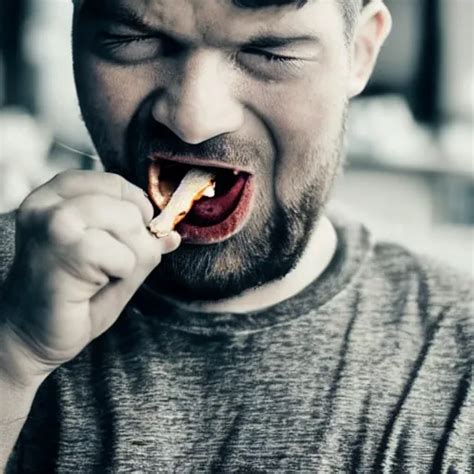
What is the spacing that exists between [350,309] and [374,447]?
0.32 feet

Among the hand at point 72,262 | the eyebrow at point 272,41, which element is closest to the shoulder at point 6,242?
the hand at point 72,262

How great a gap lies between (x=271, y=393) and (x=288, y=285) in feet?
0.27

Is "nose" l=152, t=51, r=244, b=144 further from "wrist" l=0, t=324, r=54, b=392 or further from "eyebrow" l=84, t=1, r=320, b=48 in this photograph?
"wrist" l=0, t=324, r=54, b=392

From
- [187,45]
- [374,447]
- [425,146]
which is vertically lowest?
[374,447]

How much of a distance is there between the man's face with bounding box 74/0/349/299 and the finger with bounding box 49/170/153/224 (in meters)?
0.07

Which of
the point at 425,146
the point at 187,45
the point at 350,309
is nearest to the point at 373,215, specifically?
the point at 425,146

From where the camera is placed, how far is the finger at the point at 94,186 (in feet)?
1.49

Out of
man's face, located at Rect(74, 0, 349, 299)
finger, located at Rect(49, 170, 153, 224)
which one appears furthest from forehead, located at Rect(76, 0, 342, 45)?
finger, located at Rect(49, 170, 153, 224)

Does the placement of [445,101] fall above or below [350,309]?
above

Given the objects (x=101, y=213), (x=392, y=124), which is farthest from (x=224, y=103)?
(x=392, y=124)

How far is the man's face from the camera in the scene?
52cm

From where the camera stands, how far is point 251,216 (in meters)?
0.55

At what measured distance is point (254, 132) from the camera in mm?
540

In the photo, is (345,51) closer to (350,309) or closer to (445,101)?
(350,309)
